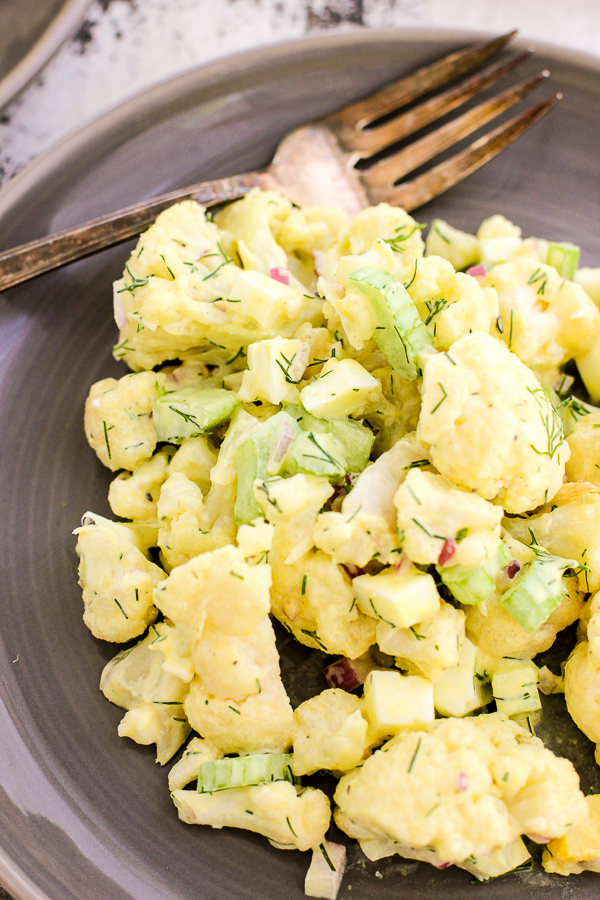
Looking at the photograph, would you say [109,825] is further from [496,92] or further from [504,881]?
[496,92]

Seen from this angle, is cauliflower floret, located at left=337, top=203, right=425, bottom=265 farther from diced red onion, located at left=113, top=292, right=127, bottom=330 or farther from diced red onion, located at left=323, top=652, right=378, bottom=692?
diced red onion, located at left=323, top=652, right=378, bottom=692

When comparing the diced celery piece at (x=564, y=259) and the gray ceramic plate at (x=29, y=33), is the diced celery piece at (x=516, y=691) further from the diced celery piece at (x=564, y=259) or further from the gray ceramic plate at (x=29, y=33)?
the gray ceramic plate at (x=29, y=33)

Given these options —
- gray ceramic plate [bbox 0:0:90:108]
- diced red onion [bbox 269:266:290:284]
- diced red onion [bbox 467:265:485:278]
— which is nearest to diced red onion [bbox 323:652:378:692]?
diced red onion [bbox 269:266:290:284]

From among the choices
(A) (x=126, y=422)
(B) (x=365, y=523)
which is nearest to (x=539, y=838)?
(B) (x=365, y=523)

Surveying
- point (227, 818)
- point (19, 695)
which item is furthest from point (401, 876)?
point (19, 695)

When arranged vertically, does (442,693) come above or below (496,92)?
below

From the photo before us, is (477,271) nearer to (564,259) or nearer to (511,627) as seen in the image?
(564,259)

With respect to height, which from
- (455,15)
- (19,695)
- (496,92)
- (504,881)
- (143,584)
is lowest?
(504,881)
